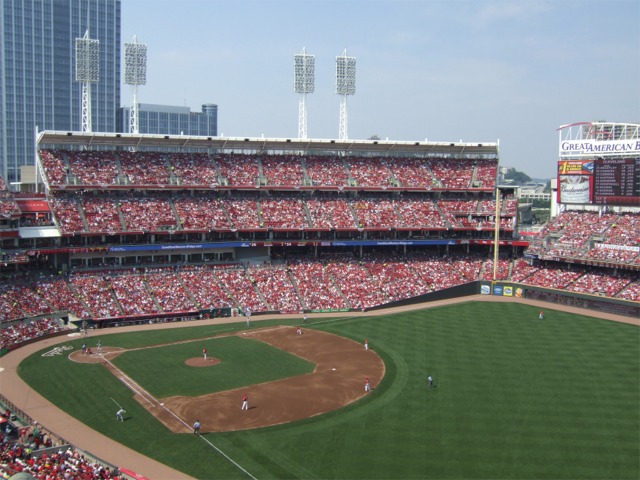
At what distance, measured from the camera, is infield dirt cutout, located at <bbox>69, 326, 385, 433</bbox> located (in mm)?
31641

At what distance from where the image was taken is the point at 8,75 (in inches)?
6304

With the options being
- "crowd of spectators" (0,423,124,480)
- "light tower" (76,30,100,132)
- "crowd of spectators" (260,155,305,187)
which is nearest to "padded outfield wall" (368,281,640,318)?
"crowd of spectators" (260,155,305,187)

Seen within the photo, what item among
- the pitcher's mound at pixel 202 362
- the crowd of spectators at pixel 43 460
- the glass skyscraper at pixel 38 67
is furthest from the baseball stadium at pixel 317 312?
the glass skyscraper at pixel 38 67

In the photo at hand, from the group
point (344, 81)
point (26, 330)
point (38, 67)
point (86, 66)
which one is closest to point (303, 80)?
point (344, 81)

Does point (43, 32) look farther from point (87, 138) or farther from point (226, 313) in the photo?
point (226, 313)

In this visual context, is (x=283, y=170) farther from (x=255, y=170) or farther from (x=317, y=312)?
(x=317, y=312)

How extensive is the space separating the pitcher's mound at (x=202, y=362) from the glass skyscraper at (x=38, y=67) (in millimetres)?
136011

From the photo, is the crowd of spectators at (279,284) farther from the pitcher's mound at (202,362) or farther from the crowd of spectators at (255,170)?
the pitcher's mound at (202,362)

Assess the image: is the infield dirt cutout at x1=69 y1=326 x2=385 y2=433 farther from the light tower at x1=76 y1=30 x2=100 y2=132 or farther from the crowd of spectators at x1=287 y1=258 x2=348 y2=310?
the light tower at x1=76 y1=30 x2=100 y2=132

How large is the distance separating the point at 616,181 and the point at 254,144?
39.1m

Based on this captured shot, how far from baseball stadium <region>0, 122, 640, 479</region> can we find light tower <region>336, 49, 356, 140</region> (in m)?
6.21

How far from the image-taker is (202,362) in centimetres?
4147

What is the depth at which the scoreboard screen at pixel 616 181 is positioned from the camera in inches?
2422

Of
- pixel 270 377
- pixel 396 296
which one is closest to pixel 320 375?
pixel 270 377
